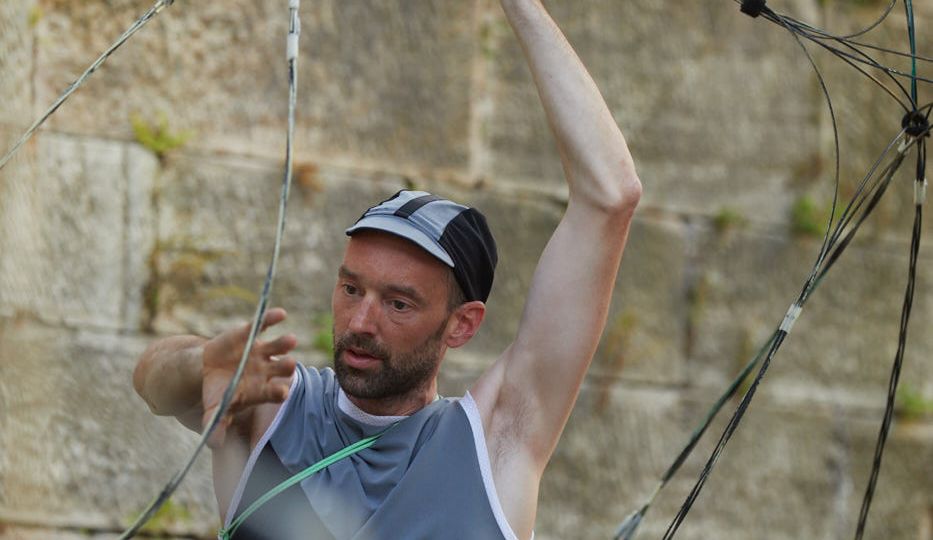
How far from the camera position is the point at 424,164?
17.7 ft

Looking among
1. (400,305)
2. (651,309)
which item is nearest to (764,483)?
(651,309)

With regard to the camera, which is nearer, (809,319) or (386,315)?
(386,315)

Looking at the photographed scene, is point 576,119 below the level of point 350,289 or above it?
above

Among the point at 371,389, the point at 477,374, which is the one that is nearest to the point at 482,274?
the point at 371,389

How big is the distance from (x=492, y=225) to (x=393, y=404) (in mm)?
2063

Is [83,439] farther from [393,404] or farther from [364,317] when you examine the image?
[364,317]

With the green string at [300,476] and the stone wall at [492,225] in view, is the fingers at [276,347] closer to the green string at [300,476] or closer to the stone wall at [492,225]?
the green string at [300,476]

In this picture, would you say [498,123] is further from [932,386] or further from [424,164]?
[932,386]

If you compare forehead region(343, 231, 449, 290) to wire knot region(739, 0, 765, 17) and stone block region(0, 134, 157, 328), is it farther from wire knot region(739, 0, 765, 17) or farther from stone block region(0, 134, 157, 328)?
stone block region(0, 134, 157, 328)

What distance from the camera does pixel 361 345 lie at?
327cm

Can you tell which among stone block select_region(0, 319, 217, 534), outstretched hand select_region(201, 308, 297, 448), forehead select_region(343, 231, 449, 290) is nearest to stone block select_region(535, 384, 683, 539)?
stone block select_region(0, 319, 217, 534)

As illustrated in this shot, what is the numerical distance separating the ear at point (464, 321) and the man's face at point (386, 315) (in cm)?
6

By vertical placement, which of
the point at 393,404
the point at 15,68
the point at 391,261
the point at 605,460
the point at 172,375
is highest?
the point at 15,68

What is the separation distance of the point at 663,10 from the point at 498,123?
779mm
